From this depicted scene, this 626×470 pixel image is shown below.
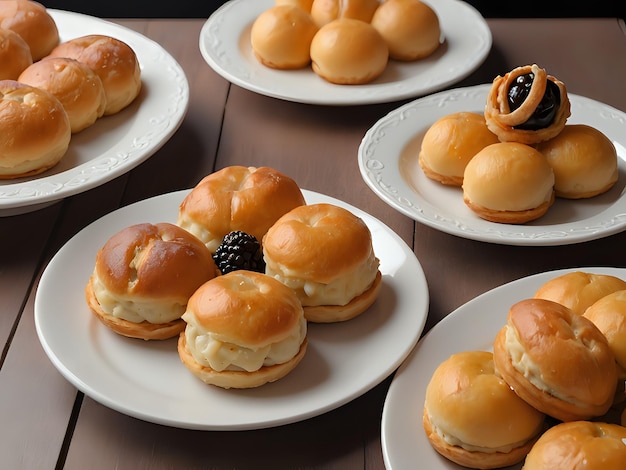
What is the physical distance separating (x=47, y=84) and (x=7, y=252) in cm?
37

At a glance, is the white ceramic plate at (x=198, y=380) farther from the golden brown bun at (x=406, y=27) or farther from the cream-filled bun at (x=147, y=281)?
the golden brown bun at (x=406, y=27)

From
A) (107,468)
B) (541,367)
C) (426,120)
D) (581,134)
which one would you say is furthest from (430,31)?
(107,468)

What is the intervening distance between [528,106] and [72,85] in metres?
0.84

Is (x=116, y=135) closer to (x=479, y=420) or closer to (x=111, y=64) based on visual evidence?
(x=111, y=64)

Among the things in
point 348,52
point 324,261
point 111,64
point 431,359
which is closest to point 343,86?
point 348,52

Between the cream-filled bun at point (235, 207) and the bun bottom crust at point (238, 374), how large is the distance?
232 millimetres

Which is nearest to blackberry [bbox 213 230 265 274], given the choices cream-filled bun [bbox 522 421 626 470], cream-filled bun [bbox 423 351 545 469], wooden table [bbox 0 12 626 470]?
wooden table [bbox 0 12 626 470]

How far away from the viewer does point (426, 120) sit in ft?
5.43

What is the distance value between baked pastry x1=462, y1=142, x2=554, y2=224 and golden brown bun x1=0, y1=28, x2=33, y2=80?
933 mm

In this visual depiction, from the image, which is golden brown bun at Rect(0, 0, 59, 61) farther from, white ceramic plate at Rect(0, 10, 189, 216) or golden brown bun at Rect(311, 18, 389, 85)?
golden brown bun at Rect(311, 18, 389, 85)

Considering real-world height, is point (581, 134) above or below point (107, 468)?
above

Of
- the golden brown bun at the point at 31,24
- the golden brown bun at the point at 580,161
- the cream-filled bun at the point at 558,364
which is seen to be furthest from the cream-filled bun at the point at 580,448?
the golden brown bun at the point at 31,24

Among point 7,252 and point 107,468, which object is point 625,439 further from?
point 7,252

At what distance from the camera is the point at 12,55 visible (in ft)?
5.55
